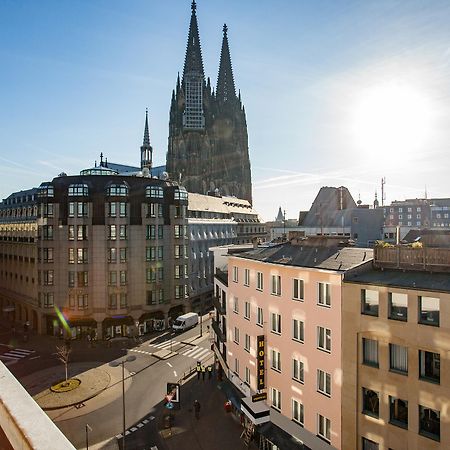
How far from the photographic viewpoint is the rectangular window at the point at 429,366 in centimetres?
2075

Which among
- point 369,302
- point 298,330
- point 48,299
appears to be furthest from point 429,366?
point 48,299

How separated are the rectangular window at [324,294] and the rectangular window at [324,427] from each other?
804 centimetres

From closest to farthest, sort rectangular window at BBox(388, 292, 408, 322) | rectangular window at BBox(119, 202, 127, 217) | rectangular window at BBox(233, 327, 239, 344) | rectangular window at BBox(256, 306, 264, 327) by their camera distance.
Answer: rectangular window at BBox(388, 292, 408, 322)
rectangular window at BBox(256, 306, 264, 327)
rectangular window at BBox(233, 327, 239, 344)
rectangular window at BBox(119, 202, 127, 217)

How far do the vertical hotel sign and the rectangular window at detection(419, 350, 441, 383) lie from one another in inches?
539

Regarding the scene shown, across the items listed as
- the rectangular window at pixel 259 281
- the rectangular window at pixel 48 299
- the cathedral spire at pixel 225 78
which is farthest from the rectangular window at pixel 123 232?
the cathedral spire at pixel 225 78

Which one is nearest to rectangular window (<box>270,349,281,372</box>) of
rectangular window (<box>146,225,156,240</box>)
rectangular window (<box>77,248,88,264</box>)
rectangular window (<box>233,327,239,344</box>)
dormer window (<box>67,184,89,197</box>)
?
rectangular window (<box>233,327,239,344</box>)

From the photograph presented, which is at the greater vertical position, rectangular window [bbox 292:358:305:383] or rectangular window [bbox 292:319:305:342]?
rectangular window [bbox 292:319:305:342]

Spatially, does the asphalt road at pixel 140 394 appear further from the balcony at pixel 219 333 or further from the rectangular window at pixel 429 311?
the rectangular window at pixel 429 311

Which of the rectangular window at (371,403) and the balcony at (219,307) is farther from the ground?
the balcony at (219,307)

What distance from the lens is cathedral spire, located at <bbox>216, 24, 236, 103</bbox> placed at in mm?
190125

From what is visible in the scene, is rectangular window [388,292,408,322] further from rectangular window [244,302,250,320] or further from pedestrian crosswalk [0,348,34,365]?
pedestrian crosswalk [0,348,34,365]

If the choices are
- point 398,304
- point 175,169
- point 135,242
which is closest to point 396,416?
point 398,304

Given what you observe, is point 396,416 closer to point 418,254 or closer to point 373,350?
point 373,350

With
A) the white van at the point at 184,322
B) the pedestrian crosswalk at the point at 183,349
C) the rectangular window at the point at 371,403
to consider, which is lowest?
the pedestrian crosswalk at the point at 183,349
